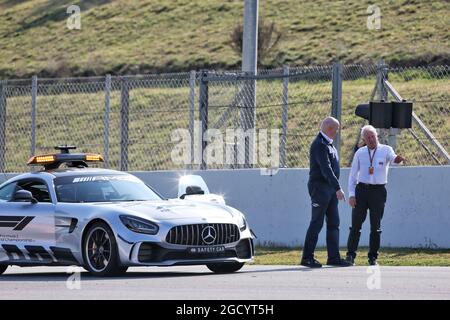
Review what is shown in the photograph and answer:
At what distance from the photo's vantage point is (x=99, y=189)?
1562 centimetres

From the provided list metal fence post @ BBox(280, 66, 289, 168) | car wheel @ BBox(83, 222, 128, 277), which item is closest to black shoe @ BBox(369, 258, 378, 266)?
car wheel @ BBox(83, 222, 128, 277)

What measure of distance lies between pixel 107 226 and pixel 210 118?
670cm

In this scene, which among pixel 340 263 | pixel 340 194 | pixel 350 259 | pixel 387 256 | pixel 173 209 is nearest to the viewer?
pixel 173 209

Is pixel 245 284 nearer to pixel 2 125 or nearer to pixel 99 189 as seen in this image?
pixel 99 189

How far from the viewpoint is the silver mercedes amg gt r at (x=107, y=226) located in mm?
14305

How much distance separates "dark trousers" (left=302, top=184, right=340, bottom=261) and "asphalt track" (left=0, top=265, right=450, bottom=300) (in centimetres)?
34

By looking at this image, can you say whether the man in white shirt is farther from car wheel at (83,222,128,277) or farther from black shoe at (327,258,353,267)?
car wheel at (83,222,128,277)

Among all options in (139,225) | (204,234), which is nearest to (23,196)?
(139,225)

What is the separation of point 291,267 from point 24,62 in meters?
43.0

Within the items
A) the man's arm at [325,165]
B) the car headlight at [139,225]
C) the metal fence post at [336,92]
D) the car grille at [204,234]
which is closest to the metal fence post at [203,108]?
the metal fence post at [336,92]

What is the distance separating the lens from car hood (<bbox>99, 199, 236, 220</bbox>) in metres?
14.6

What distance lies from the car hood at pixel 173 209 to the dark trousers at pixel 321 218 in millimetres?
1197
